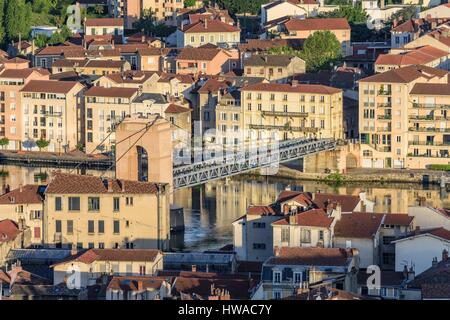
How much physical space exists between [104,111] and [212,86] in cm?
210

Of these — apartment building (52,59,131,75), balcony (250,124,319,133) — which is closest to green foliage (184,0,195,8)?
apartment building (52,59,131,75)

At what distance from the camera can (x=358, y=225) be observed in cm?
1650

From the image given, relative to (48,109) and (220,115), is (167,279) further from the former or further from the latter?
(48,109)

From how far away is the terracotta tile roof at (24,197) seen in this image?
59.1 ft

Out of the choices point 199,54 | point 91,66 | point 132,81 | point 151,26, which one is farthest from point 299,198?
point 151,26

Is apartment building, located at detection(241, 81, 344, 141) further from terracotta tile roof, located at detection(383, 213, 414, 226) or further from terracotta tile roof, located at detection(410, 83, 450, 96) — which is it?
terracotta tile roof, located at detection(383, 213, 414, 226)

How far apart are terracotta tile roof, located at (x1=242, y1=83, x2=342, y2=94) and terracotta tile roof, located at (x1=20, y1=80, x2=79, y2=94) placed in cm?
379

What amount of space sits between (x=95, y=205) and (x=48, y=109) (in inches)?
550

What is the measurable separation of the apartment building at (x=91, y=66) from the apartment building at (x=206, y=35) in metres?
3.71

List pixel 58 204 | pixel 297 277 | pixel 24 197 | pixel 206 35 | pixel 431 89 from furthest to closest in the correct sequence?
pixel 206 35, pixel 431 89, pixel 24 197, pixel 58 204, pixel 297 277

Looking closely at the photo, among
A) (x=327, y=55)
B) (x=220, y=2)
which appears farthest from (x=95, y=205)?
(x=220, y=2)

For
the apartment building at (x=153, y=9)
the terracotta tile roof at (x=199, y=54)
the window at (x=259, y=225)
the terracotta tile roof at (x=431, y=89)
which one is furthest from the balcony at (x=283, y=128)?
the apartment building at (x=153, y=9)

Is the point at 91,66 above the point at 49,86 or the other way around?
above

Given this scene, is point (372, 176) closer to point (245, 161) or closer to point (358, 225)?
point (245, 161)
